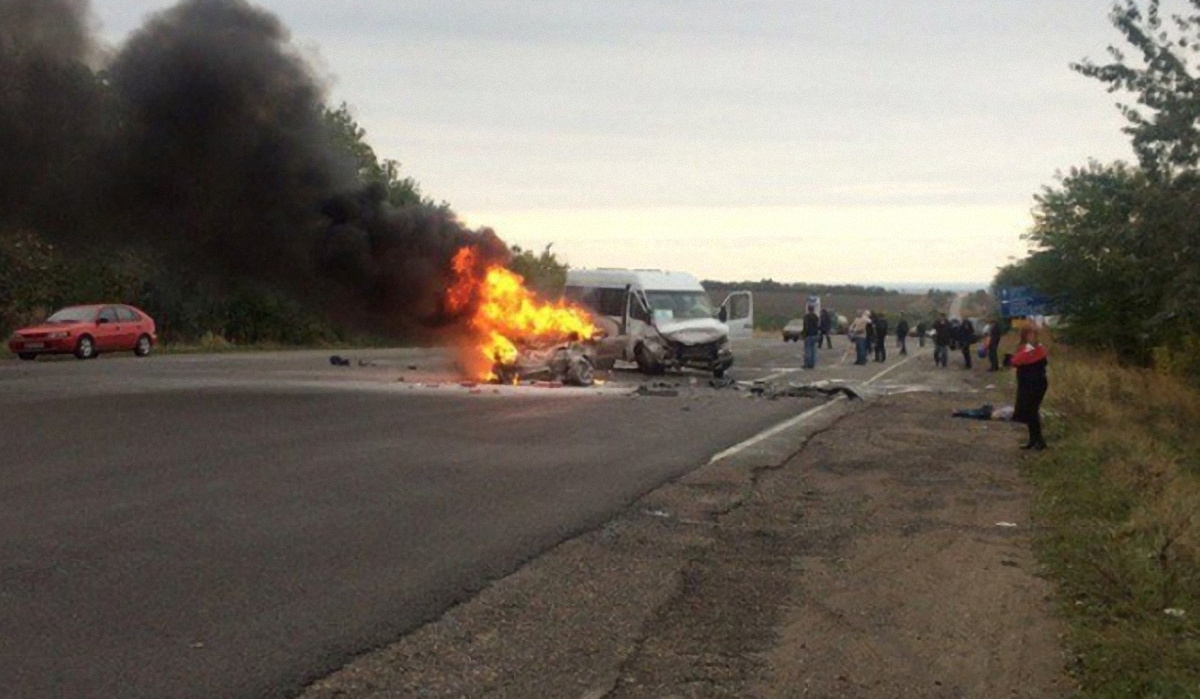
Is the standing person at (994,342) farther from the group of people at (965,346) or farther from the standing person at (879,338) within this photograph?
the standing person at (879,338)

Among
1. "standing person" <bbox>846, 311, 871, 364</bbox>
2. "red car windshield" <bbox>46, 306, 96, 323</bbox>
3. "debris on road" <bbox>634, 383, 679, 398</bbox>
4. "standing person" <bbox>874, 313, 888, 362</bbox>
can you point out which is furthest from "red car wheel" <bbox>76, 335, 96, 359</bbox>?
"standing person" <bbox>874, 313, 888, 362</bbox>

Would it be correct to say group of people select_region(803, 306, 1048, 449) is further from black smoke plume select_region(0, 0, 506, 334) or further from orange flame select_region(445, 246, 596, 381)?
black smoke plume select_region(0, 0, 506, 334)

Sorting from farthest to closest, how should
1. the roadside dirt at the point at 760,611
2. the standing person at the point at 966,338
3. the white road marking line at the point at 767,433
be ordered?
the standing person at the point at 966,338 → the white road marking line at the point at 767,433 → the roadside dirt at the point at 760,611

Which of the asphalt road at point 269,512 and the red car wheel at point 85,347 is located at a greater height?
the red car wheel at point 85,347

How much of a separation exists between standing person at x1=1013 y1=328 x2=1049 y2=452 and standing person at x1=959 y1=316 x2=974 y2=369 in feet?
69.9

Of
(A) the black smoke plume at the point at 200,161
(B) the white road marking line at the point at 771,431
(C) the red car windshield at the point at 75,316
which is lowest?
(B) the white road marking line at the point at 771,431

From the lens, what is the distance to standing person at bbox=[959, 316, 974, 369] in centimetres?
3697

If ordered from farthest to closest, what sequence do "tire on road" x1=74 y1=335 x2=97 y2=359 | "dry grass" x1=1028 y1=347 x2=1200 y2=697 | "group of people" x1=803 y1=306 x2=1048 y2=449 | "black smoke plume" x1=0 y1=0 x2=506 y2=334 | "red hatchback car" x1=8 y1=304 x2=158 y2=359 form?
"tire on road" x1=74 y1=335 x2=97 y2=359, "red hatchback car" x1=8 y1=304 x2=158 y2=359, "black smoke plume" x1=0 y1=0 x2=506 y2=334, "group of people" x1=803 y1=306 x2=1048 y2=449, "dry grass" x1=1028 y1=347 x2=1200 y2=697

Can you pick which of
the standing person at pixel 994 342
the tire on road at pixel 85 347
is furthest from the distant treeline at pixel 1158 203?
the tire on road at pixel 85 347

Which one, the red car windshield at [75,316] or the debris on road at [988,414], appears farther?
the red car windshield at [75,316]

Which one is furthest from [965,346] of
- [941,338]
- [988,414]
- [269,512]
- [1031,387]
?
[269,512]

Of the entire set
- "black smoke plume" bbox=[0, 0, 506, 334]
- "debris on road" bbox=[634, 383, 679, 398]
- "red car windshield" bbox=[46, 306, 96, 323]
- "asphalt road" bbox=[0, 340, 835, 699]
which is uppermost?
"black smoke plume" bbox=[0, 0, 506, 334]

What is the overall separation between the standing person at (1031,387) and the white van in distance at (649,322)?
13051 mm

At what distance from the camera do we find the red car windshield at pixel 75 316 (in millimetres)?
31656
